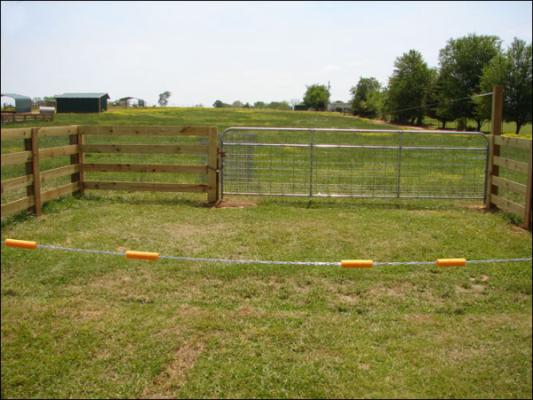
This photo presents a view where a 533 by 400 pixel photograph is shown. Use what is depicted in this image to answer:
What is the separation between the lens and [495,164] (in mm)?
9148

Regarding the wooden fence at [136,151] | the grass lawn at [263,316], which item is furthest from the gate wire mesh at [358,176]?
the grass lawn at [263,316]

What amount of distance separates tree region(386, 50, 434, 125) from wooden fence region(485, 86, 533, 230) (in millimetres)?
14975

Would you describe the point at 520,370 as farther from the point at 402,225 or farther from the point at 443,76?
the point at 443,76

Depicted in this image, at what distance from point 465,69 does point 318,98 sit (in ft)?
375

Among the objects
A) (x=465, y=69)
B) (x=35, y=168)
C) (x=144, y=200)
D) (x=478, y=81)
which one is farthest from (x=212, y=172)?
(x=465, y=69)

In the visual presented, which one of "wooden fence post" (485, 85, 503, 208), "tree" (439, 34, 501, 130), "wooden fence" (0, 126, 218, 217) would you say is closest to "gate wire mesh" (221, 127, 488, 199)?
"wooden fence post" (485, 85, 503, 208)

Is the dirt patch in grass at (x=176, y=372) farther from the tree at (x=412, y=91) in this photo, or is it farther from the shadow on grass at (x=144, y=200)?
the tree at (x=412, y=91)

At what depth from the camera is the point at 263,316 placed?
433 cm

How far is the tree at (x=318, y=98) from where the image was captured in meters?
127

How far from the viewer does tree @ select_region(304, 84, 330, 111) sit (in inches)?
5007

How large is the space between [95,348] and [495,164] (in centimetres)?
796

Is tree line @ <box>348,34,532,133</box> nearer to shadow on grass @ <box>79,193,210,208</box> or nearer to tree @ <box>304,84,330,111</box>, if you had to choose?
shadow on grass @ <box>79,193,210,208</box>

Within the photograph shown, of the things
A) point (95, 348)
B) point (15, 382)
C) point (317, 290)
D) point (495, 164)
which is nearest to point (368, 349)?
point (317, 290)

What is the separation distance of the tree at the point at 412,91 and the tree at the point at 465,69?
529 centimetres
